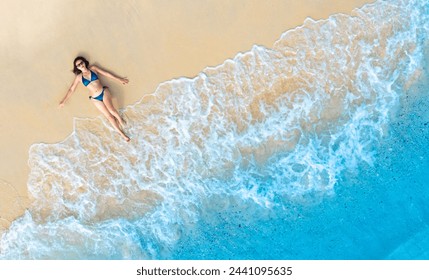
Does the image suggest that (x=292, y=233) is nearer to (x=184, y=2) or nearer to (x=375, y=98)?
(x=375, y=98)

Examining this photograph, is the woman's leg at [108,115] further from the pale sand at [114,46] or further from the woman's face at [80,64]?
the woman's face at [80,64]

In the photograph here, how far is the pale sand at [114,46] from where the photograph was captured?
6418 millimetres

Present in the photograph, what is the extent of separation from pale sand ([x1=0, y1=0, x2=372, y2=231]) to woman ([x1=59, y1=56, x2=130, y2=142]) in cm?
15

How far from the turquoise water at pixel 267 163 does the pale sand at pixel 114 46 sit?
26cm

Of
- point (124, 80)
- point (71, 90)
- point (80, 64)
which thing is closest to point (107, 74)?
point (124, 80)

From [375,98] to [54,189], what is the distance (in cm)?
657

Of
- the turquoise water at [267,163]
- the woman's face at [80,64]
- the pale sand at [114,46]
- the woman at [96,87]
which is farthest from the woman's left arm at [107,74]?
the turquoise water at [267,163]

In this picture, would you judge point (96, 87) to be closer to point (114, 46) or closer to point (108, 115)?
point (108, 115)

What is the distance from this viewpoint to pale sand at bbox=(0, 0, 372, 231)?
642 centimetres

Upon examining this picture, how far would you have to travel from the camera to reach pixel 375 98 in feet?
22.1

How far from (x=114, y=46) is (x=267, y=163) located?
3.72 meters

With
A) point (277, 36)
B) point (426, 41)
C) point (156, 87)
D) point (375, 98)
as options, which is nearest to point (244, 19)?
point (277, 36)

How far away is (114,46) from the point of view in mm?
6496

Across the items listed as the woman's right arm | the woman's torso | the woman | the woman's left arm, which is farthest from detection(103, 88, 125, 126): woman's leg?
the woman's right arm
